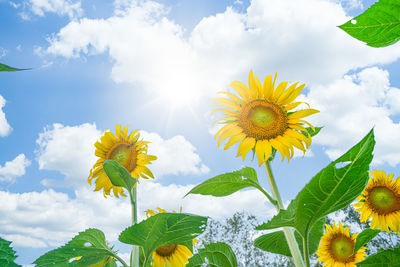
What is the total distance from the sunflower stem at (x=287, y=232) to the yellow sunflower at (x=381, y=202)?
5.62ft

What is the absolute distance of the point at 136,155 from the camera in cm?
→ 210

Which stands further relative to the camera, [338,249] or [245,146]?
[338,249]

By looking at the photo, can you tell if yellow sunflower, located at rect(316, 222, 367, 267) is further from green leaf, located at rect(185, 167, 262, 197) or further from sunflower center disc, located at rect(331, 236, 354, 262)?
green leaf, located at rect(185, 167, 262, 197)

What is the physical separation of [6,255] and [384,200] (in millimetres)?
2758

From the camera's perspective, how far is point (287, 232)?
1.19m

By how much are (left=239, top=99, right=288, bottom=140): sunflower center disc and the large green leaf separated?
1.87ft

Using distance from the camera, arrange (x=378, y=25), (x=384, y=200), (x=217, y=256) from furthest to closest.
→ (x=384, y=200), (x=217, y=256), (x=378, y=25)

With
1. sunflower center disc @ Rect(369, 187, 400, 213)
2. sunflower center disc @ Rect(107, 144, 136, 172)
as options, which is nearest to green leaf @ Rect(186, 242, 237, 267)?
sunflower center disc @ Rect(107, 144, 136, 172)

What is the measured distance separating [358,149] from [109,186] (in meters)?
1.52

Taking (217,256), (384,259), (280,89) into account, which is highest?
(280,89)

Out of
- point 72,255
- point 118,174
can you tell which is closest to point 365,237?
point 118,174

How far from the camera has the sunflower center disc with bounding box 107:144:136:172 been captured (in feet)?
6.75

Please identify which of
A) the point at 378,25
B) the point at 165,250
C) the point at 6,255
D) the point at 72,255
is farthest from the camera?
the point at 165,250

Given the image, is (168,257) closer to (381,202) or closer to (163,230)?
(163,230)
